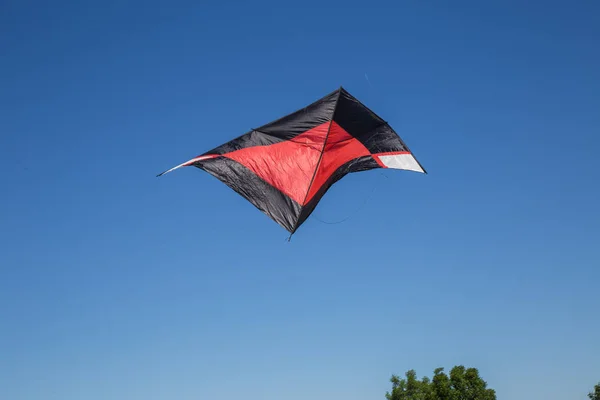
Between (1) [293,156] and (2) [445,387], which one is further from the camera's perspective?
(2) [445,387]

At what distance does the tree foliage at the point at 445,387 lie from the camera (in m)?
63.2

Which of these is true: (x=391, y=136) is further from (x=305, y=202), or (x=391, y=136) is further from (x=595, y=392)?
(x=595, y=392)

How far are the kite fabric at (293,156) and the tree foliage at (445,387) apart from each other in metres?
53.9

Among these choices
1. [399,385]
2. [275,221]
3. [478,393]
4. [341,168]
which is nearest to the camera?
[275,221]

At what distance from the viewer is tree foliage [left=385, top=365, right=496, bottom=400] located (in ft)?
207

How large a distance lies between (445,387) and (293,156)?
5530 cm

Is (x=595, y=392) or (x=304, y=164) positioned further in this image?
(x=595, y=392)

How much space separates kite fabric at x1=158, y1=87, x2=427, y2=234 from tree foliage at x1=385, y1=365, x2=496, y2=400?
53.9 meters

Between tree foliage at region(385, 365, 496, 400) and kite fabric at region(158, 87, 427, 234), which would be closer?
kite fabric at region(158, 87, 427, 234)

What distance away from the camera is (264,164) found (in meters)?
14.9

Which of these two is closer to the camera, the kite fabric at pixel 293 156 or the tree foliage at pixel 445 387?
the kite fabric at pixel 293 156

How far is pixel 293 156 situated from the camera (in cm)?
1495

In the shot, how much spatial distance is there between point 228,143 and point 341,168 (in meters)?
2.78

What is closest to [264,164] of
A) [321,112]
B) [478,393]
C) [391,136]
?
[321,112]
